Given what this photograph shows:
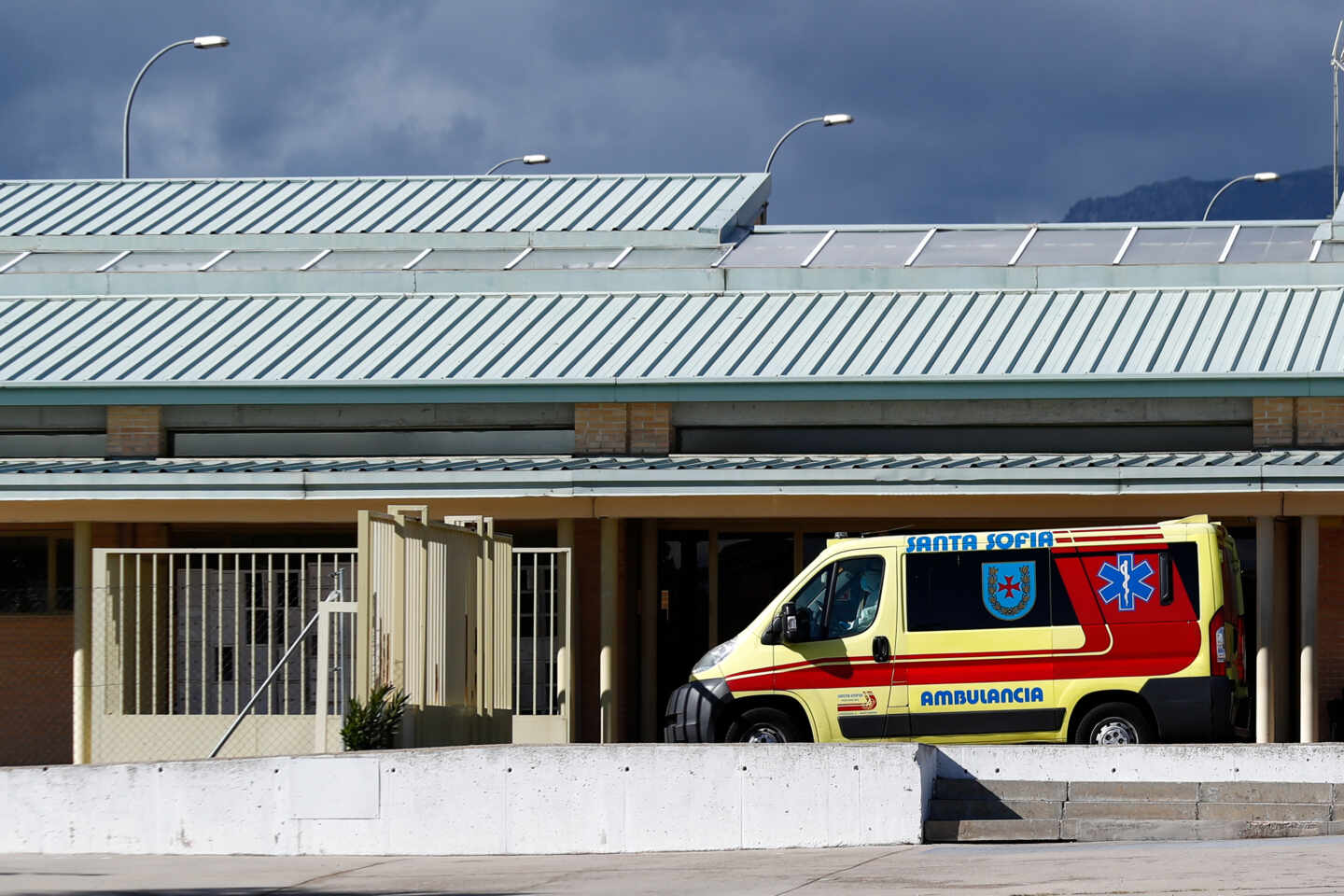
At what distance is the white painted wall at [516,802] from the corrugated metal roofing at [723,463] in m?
4.77

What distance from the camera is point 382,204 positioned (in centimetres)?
2589

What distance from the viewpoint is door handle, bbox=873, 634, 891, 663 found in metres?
14.9

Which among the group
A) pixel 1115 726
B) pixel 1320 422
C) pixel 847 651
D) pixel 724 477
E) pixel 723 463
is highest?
pixel 1320 422

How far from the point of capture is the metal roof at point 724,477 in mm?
16359

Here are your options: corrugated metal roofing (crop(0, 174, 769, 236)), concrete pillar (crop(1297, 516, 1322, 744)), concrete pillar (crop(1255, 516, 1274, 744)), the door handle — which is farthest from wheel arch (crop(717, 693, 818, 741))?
corrugated metal roofing (crop(0, 174, 769, 236))

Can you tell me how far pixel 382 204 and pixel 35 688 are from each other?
9017 mm

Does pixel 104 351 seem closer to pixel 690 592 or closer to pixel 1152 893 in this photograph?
pixel 690 592

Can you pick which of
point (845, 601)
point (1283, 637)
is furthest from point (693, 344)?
point (1283, 637)

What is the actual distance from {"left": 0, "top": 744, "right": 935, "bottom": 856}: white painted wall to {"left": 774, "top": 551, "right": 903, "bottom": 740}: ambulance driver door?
2249 mm

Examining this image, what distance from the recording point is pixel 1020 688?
14.6 m

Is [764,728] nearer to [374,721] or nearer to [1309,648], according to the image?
[374,721]

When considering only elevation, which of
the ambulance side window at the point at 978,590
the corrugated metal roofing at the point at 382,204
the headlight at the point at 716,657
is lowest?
the headlight at the point at 716,657

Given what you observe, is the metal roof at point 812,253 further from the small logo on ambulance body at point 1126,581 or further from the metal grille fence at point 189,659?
the metal grille fence at point 189,659

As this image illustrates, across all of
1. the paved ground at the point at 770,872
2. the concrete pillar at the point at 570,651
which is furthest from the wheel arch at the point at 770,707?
the paved ground at the point at 770,872
